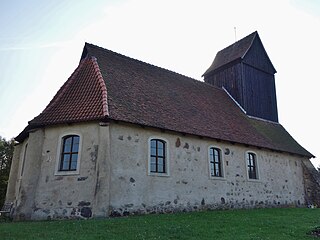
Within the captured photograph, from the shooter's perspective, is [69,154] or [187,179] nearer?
[69,154]

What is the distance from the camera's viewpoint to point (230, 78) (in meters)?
22.4

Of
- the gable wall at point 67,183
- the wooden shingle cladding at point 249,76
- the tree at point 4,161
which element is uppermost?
the wooden shingle cladding at point 249,76

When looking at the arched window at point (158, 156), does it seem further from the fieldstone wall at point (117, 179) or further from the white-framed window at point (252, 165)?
the white-framed window at point (252, 165)

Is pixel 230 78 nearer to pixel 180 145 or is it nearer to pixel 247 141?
pixel 247 141

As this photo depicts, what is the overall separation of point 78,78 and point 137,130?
4.14 metres

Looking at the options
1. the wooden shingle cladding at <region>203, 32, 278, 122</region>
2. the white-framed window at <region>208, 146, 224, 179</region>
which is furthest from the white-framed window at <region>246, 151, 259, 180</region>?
the wooden shingle cladding at <region>203, 32, 278, 122</region>

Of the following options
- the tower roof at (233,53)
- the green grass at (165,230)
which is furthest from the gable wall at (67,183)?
the tower roof at (233,53)

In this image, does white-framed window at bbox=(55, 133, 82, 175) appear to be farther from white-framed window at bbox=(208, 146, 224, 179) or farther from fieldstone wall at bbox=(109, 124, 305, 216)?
white-framed window at bbox=(208, 146, 224, 179)

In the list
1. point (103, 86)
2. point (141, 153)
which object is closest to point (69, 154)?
point (141, 153)

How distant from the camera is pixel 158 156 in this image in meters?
12.9

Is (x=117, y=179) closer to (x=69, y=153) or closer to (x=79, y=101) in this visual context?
(x=69, y=153)

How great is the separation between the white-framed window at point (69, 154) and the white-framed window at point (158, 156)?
2.95 m

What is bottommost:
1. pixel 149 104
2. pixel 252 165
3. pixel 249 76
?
pixel 252 165

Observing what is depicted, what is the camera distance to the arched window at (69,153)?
38.4 ft
